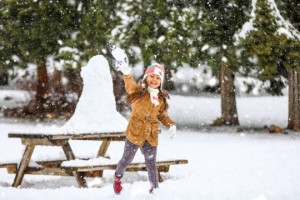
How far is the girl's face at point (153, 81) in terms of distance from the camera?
5.81m

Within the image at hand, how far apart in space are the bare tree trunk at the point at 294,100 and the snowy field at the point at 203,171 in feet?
3.48

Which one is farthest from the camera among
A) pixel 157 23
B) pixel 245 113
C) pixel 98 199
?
pixel 245 113

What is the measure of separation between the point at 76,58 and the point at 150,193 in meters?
9.15

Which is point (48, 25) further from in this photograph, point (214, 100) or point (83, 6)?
point (214, 100)

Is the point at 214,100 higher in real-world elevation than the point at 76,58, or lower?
lower

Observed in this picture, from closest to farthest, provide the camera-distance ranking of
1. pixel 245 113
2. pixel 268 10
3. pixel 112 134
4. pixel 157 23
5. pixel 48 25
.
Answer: pixel 112 134
pixel 268 10
pixel 157 23
pixel 48 25
pixel 245 113

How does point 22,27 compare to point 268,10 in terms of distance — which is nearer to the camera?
point 268,10

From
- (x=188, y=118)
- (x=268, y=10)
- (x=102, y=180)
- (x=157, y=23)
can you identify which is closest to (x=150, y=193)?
(x=102, y=180)

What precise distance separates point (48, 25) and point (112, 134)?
889cm

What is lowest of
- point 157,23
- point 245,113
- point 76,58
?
point 245,113

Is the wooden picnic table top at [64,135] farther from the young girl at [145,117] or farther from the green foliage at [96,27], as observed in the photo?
the green foliage at [96,27]

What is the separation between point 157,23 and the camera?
1359 centimetres

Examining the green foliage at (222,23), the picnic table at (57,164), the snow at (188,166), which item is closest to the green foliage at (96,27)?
the green foliage at (222,23)

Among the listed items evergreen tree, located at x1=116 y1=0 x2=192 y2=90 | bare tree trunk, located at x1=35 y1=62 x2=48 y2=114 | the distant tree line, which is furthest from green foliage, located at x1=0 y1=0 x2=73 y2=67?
evergreen tree, located at x1=116 y1=0 x2=192 y2=90
